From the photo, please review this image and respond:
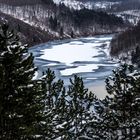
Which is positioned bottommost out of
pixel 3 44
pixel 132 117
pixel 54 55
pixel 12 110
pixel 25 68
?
pixel 54 55

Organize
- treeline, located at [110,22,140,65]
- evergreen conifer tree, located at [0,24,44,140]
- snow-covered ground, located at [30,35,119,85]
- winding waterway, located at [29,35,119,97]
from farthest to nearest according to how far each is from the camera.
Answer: treeline, located at [110,22,140,65] < snow-covered ground, located at [30,35,119,85] < winding waterway, located at [29,35,119,97] < evergreen conifer tree, located at [0,24,44,140]

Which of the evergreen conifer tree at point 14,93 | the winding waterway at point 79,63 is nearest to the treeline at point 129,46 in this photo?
the winding waterway at point 79,63

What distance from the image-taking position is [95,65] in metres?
104

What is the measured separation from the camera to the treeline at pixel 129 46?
11174cm

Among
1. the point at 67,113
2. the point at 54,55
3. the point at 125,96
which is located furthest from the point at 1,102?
the point at 54,55

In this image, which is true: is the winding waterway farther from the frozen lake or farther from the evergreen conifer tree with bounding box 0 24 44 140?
the evergreen conifer tree with bounding box 0 24 44 140

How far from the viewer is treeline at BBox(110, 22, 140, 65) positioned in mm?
111738

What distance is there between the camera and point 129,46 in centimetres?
12625

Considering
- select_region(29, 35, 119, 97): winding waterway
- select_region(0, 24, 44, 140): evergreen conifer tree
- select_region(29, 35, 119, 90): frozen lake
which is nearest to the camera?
select_region(0, 24, 44, 140): evergreen conifer tree

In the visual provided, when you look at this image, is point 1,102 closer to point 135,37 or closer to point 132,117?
point 132,117

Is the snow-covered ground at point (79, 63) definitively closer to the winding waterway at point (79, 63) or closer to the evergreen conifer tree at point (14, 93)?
the winding waterway at point (79, 63)

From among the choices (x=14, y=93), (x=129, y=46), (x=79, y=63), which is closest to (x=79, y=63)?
(x=79, y=63)

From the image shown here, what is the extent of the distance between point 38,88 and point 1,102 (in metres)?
2.32

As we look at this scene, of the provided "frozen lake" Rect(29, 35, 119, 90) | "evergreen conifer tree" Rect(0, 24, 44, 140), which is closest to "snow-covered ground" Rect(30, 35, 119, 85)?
"frozen lake" Rect(29, 35, 119, 90)
